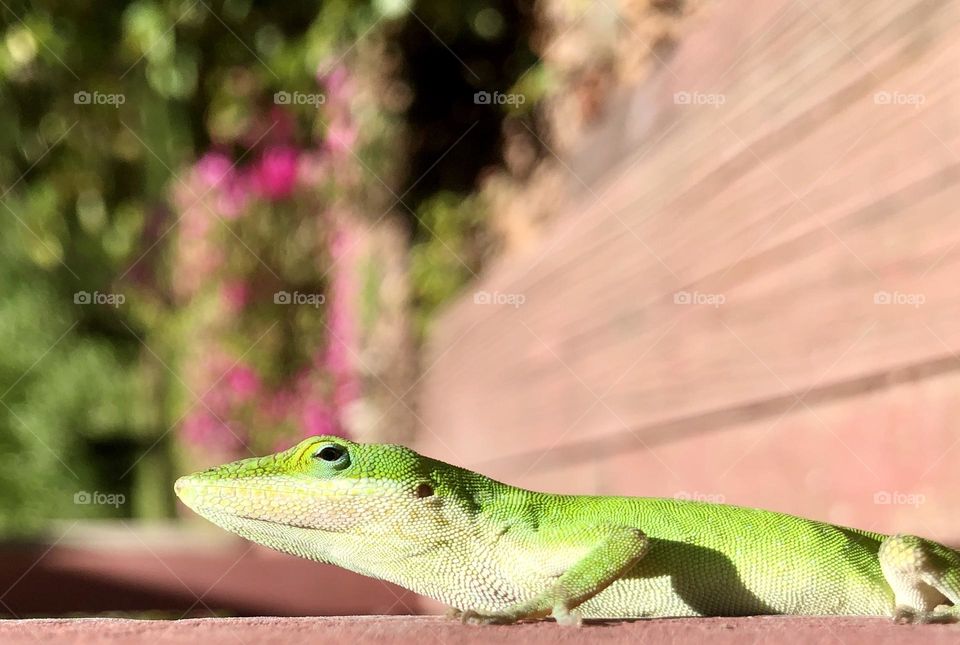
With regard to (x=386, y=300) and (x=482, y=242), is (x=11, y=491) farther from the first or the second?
(x=482, y=242)

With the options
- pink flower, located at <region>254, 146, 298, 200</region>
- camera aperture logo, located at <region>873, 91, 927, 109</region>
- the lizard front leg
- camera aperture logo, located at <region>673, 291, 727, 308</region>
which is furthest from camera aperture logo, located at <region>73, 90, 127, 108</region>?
the lizard front leg

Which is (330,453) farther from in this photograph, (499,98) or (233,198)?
(233,198)

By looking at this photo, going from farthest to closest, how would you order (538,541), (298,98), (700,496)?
1. (298,98)
2. (700,496)
3. (538,541)

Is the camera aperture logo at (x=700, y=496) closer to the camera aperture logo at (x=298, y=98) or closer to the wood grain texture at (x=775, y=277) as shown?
the wood grain texture at (x=775, y=277)

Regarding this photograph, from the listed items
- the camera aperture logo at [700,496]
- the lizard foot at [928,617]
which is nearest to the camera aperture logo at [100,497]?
the camera aperture logo at [700,496]

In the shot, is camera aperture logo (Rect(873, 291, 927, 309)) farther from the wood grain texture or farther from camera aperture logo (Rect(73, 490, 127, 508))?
camera aperture logo (Rect(73, 490, 127, 508))

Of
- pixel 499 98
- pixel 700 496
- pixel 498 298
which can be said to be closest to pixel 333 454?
pixel 700 496

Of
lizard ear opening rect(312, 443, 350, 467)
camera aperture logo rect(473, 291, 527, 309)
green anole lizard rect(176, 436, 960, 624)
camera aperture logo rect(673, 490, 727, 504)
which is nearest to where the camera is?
green anole lizard rect(176, 436, 960, 624)
